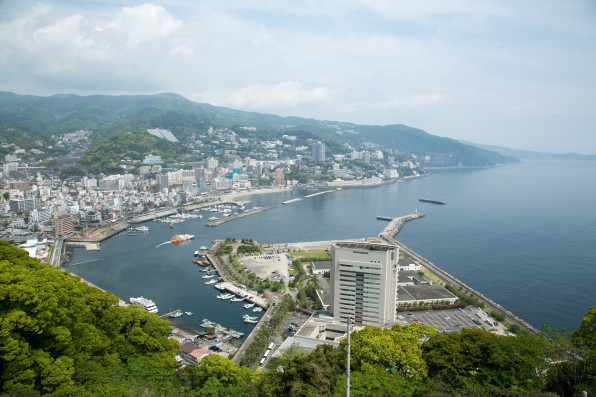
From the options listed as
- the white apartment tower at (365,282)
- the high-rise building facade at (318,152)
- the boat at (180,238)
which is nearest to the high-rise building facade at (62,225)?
the boat at (180,238)

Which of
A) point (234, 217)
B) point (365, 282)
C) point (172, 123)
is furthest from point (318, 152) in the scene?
point (365, 282)

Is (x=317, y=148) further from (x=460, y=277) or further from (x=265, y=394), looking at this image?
(x=265, y=394)

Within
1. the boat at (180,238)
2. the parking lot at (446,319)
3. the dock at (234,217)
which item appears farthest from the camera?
the dock at (234,217)

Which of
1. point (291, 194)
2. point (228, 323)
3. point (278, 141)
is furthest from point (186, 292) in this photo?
point (278, 141)

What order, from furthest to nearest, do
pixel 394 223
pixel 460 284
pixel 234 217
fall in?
pixel 234 217 < pixel 394 223 < pixel 460 284

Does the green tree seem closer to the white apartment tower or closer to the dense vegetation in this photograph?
the dense vegetation

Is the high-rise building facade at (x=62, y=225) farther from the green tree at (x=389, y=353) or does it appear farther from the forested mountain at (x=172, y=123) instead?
the forested mountain at (x=172, y=123)

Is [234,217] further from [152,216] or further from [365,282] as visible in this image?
[365,282]
